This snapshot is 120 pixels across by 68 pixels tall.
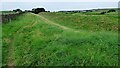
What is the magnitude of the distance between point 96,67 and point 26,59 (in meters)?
6.74

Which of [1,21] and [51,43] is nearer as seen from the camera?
[51,43]

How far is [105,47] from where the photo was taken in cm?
2069

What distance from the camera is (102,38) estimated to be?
22672 millimetres

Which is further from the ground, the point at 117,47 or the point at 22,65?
the point at 117,47

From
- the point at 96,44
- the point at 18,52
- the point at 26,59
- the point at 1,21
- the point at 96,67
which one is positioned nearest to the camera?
the point at 96,67

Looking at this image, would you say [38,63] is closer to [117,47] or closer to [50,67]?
[50,67]

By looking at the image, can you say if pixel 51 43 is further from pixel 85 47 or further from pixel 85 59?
pixel 85 59

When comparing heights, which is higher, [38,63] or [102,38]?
[102,38]

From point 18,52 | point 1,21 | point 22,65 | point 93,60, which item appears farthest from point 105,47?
point 1,21

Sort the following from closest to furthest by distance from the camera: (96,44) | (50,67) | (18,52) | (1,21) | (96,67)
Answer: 1. (96,67)
2. (50,67)
3. (96,44)
4. (18,52)
5. (1,21)

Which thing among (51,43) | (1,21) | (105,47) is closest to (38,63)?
(51,43)

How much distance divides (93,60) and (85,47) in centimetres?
229

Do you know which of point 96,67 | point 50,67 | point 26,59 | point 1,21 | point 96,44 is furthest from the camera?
point 1,21

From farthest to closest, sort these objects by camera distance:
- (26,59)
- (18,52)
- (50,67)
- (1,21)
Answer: (1,21) < (18,52) < (26,59) < (50,67)
